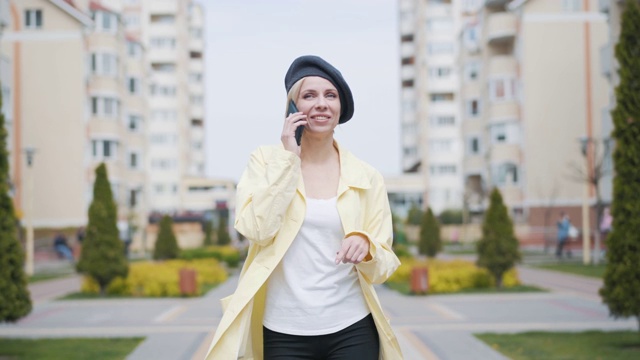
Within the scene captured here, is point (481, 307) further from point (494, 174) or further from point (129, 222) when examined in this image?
point (494, 174)

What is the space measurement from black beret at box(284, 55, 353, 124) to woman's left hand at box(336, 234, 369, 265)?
0.60 meters

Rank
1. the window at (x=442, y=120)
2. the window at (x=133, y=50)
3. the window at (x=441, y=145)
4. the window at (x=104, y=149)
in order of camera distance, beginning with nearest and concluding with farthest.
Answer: the window at (x=104, y=149) → the window at (x=133, y=50) → the window at (x=441, y=145) → the window at (x=442, y=120)

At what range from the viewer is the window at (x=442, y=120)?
75.7 m

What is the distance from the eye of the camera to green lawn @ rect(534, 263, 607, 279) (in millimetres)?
22594

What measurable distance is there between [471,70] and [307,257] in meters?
54.1

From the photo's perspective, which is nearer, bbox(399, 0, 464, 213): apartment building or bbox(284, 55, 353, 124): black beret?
bbox(284, 55, 353, 124): black beret

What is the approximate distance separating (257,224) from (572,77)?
42.8 m

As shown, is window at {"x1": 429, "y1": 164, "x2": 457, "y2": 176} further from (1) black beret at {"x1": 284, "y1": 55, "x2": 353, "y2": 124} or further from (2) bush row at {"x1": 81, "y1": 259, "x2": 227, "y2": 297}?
(1) black beret at {"x1": 284, "y1": 55, "x2": 353, "y2": 124}

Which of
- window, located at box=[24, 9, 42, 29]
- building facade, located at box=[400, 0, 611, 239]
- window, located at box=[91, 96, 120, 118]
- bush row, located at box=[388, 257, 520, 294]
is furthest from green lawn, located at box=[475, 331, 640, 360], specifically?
window, located at box=[91, 96, 120, 118]

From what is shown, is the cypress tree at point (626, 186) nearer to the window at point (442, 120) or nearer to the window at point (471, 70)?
the window at point (471, 70)

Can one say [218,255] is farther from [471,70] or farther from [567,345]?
[471,70]

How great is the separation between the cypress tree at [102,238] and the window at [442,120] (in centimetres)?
5975

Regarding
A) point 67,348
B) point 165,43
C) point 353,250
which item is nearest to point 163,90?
point 165,43

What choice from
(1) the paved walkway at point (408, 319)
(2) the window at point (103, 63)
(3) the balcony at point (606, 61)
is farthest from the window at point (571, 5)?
(1) the paved walkway at point (408, 319)
